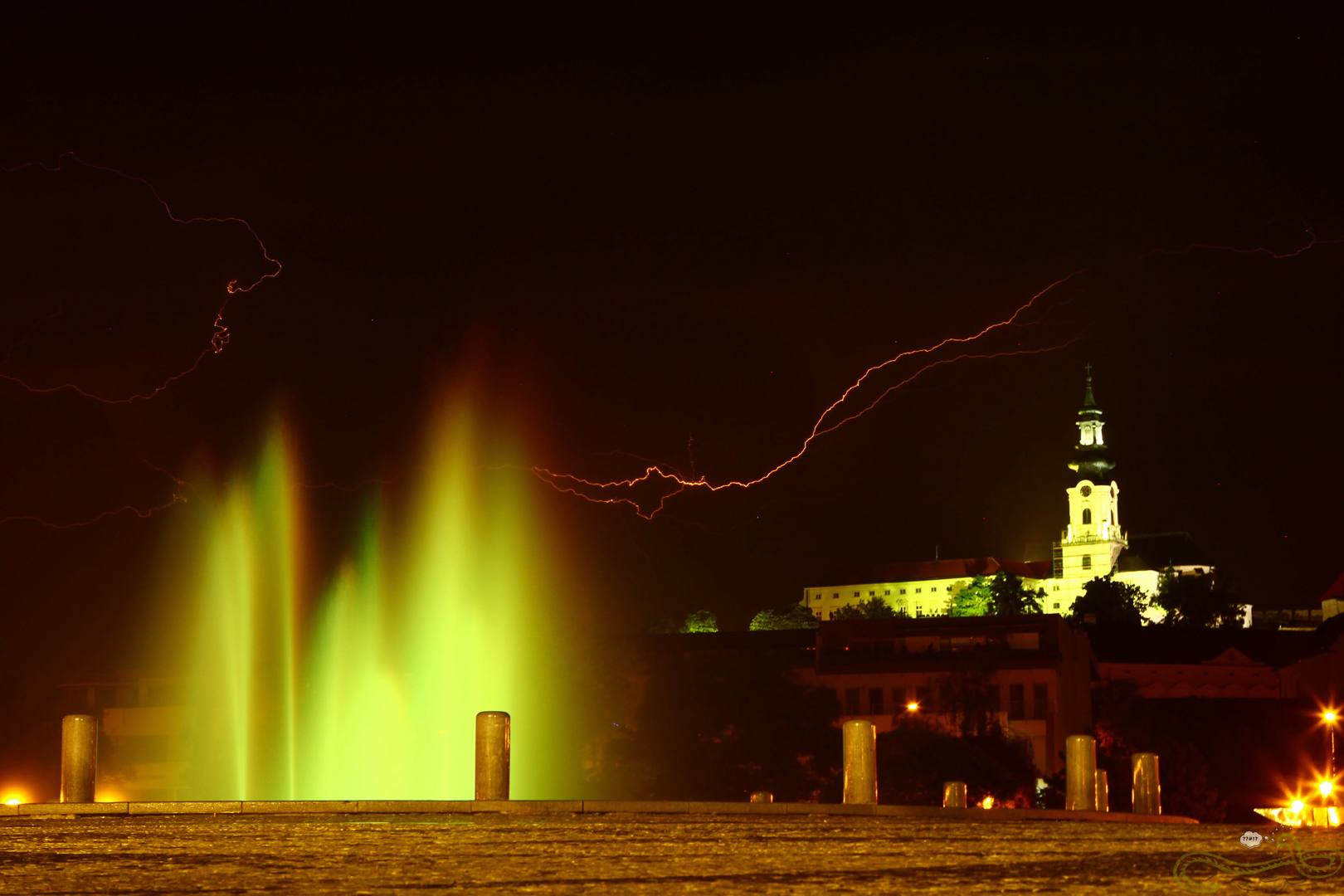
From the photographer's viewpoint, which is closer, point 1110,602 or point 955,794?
point 955,794

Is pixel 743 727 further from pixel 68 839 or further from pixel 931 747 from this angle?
pixel 68 839

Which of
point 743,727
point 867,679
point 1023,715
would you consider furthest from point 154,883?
point 867,679

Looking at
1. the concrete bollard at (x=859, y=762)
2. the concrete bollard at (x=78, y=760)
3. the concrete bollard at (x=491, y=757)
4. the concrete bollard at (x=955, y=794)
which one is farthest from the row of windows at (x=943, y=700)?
the concrete bollard at (x=78, y=760)

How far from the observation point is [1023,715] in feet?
200

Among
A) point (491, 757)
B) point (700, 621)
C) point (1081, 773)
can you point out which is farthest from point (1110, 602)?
point (491, 757)

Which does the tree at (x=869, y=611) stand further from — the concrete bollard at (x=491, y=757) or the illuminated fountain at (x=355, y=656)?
the concrete bollard at (x=491, y=757)

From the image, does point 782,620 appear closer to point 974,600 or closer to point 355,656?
point 974,600

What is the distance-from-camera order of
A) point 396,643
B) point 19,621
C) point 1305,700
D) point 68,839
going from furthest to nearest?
point 1305,700, point 19,621, point 396,643, point 68,839

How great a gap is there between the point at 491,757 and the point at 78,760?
14.0ft

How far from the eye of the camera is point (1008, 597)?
490 ft

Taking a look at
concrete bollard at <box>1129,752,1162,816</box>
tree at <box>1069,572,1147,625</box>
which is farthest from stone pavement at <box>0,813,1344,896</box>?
tree at <box>1069,572,1147,625</box>

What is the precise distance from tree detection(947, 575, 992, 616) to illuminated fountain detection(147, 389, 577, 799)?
87126 millimetres

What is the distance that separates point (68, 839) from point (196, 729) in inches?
2272

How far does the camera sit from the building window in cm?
6078
